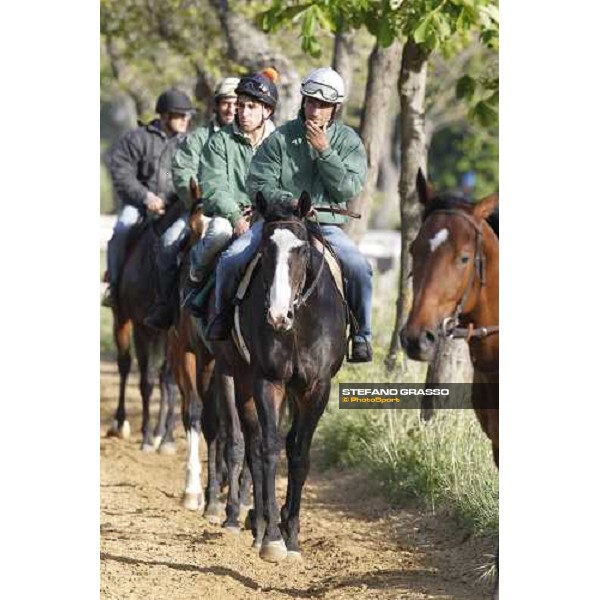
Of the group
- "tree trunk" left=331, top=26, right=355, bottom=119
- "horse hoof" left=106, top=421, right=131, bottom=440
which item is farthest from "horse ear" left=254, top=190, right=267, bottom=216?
"horse hoof" left=106, top=421, right=131, bottom=440

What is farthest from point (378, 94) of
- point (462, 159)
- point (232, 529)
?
point (462, 159)

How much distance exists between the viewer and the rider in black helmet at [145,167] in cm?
1417

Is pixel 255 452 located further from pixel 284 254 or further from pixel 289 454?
pixel 284 254

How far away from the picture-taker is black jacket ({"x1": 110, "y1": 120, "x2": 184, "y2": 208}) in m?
14.4

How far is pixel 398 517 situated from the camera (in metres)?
11.1

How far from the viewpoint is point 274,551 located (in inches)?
368

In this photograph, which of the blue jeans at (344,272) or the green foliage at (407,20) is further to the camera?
the green foliage at (407,20)

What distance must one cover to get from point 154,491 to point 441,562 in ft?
11.1

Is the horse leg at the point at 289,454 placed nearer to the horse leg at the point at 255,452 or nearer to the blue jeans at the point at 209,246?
the horse leg at the point at 255,452

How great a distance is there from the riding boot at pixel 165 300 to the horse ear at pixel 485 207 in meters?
4.20

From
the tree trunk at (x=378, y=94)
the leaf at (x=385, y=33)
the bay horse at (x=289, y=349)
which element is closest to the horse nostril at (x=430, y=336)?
the bay horse at (x=289, y=349)

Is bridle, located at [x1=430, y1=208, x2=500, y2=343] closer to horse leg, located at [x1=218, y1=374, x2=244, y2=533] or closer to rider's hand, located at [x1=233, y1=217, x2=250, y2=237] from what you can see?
rider's hand, located at [x1=233, y1=217, x2=250, y2=237]

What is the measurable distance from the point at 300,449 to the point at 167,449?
4.93 meters

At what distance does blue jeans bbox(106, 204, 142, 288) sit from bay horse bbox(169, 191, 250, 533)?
2156mm
